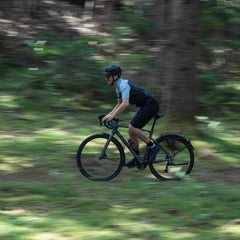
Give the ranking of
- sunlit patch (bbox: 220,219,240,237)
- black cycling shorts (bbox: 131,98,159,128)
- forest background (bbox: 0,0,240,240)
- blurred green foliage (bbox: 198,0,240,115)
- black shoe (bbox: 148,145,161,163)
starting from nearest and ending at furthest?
sunlit patch (bbox: 220,219,240,237) → forest background (bbox: 0,0,240,240) → black cycling shorts (bbox: 131,98,159,128) → black shoe (bbox: 148,145,161,163) → blurred green foliage (bbox: 198,0,240,115)

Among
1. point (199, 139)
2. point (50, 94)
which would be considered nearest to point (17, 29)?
point (50, 94)

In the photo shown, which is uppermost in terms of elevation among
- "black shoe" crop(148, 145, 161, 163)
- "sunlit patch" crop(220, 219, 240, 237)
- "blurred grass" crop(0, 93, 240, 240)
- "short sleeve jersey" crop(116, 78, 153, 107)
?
"short sleeve jersey" crop(116, 78, 153, 107)

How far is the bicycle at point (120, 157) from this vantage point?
21.5 ft

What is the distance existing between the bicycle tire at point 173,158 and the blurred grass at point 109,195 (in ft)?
0.67

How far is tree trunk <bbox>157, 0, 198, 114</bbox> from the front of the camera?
25.7ft

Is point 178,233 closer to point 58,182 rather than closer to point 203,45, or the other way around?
point 58,182

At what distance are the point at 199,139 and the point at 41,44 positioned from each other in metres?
6.73

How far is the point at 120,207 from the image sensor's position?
539 centimetres

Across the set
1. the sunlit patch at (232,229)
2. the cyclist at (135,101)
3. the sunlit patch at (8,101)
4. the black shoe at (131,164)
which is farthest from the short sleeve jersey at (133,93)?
the sunlit patch at (8,101)

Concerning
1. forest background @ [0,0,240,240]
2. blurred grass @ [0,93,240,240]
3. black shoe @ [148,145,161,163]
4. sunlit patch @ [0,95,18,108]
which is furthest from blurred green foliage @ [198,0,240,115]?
sunlit patch @ [0,95,18,108]

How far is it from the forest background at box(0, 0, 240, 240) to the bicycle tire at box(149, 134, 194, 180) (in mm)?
230

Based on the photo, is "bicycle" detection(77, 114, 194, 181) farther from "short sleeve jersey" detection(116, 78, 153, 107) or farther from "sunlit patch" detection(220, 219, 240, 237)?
"sunlit patch" detection(220, 219, 240, 237)

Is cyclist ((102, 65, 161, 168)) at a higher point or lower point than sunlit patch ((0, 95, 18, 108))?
higher

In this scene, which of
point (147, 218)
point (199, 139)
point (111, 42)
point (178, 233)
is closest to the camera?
point (178, 233)
